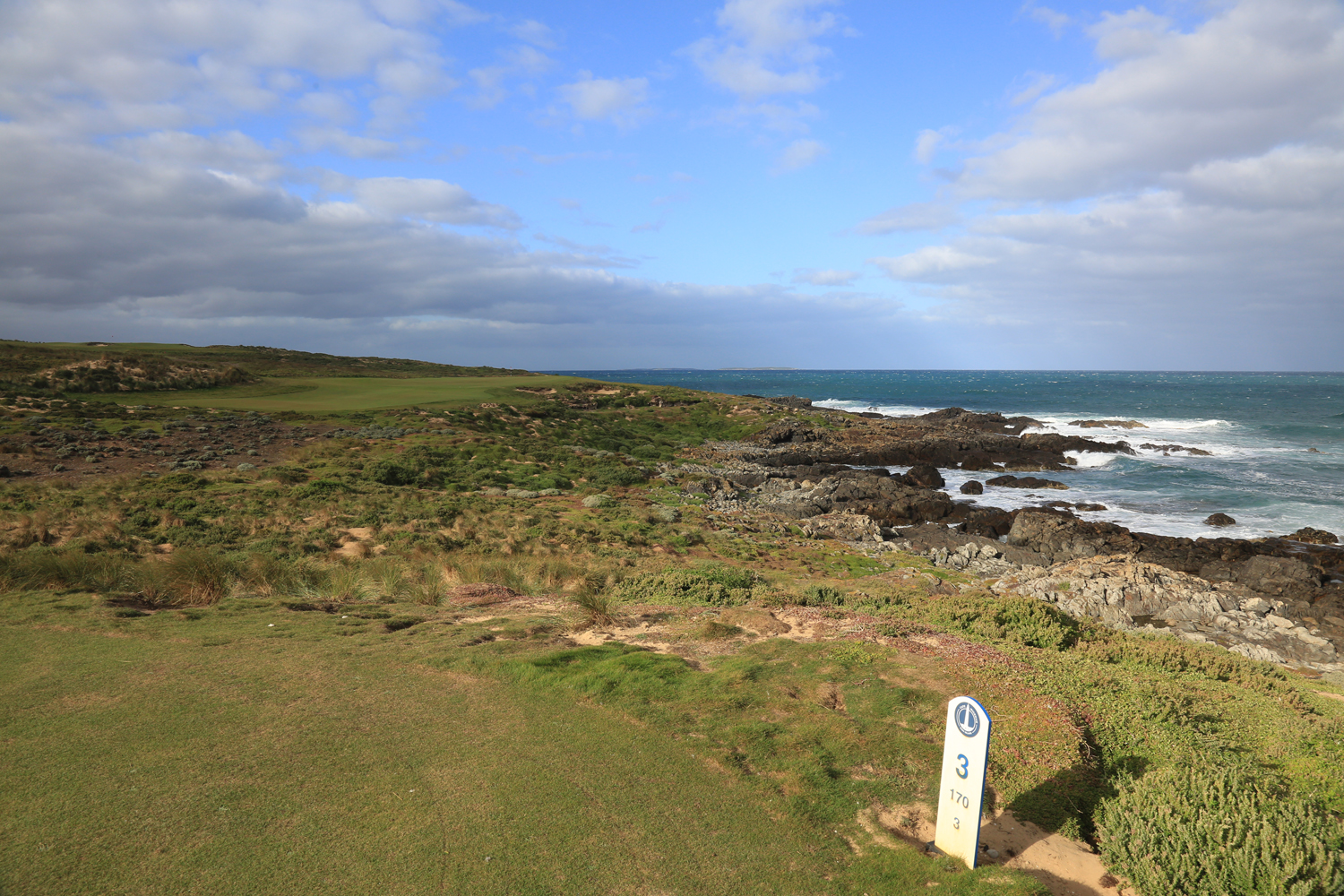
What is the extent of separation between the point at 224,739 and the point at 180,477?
19841mm

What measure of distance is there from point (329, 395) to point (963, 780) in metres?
51.5

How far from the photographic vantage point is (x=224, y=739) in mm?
6312

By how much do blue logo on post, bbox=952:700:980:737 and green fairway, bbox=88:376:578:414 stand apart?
133 ft

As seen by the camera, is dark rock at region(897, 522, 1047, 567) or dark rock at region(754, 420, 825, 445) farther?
dark rock at region(754, 420, 825, 445)

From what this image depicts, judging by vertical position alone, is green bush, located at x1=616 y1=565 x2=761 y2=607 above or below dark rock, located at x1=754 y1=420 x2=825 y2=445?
below

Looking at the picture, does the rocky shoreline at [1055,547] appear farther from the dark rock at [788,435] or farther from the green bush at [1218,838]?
the green bush at [1218,838]

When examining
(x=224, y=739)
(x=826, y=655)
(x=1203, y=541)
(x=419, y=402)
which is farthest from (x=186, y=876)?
(x=419, y=402)

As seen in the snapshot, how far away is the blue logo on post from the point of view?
5.03 m

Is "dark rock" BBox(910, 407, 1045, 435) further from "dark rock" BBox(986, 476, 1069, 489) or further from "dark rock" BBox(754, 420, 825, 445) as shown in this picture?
"dark rock" BBox(986, 476, 1069, 489)

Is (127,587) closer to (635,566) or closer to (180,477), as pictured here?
(635,566)

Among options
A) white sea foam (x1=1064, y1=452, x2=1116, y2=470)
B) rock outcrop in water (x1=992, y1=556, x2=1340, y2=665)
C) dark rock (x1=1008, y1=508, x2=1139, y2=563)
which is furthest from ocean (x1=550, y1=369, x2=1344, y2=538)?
rock outcrop in water (x1=992, y1=556, x2=1340, y2=665)

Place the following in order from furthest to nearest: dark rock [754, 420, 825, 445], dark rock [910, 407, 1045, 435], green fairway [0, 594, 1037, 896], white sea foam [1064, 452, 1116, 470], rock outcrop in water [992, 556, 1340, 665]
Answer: dark rock [910, 407, 1045, 435] < dark rock [754, 420, 825, 445] < white sea foam [1064, 452, 1116, 470] < rock outcrop in water [992, 556, 1340, 665] < green fairway [0, 594, 1037, 896]

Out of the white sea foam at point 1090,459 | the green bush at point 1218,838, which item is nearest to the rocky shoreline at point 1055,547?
the white sea foam at point 1090,459

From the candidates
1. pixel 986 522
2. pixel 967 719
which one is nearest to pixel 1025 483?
pixel 986 522
